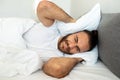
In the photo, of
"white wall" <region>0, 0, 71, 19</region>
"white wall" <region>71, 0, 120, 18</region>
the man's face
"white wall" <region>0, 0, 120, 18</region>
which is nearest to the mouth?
the man's face

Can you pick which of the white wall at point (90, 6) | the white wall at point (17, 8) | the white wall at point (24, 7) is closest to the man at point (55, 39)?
the white wall at point (90, 6)

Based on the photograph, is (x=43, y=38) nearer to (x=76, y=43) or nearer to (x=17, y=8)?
(x=76, y=43)

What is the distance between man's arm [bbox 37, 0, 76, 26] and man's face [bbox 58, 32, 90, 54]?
151 millimetres

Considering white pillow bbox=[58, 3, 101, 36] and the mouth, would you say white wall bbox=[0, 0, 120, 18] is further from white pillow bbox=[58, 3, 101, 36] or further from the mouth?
the mouth

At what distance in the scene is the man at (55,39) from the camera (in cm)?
129

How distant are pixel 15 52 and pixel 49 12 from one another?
1.25 ft

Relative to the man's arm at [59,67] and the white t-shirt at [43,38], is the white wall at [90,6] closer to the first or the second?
the white t-shirt at [43,38]

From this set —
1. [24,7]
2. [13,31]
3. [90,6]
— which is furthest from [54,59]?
[24,7]

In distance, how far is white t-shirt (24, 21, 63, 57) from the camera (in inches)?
59.7

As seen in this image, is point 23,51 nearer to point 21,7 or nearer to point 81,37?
point 81,37

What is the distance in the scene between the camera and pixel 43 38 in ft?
5.03

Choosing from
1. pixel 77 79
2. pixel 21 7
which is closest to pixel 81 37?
pixel 77 79

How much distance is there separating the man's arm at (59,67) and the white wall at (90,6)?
49 centimetres

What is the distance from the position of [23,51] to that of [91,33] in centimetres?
50
